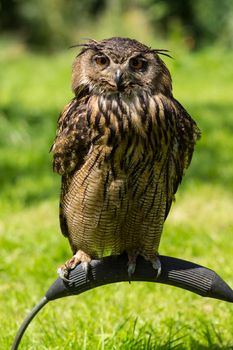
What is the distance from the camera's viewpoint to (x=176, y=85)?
11258mm

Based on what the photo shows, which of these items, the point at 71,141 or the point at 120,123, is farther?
the point at 71,141

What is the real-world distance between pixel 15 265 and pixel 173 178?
183cm

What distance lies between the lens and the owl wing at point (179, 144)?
8.70ft

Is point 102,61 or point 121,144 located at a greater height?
point 102,61

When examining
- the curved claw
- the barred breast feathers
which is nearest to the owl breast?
the barred breast feathers

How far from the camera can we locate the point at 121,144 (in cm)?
251

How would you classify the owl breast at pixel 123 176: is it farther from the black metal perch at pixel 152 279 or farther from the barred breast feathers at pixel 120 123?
the black metal perch at pixel 152 279

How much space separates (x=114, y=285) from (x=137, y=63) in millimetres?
1750

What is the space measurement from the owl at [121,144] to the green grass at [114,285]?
1.86 feet

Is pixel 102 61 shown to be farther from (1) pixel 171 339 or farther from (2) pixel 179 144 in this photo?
(1) pixel 171 339

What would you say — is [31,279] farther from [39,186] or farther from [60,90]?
[60,90]

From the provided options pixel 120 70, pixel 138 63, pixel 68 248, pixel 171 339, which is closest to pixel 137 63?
pixel 138 63

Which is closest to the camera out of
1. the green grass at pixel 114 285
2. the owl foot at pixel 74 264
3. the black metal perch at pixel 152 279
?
the black metal perch at pixel 152 279

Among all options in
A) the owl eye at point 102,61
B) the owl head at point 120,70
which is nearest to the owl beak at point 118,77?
the owl head at point 120,70
